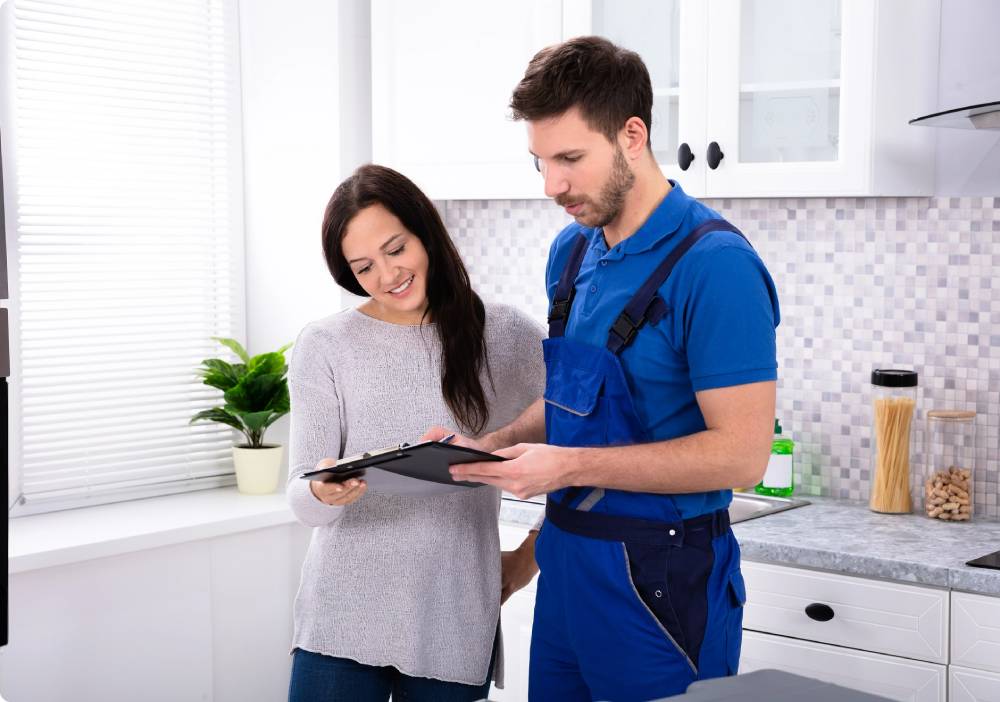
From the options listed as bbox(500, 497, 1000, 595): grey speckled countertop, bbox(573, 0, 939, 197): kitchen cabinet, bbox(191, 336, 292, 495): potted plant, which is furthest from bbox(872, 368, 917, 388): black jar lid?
bbox(191, 336, 292, 495): potted plant

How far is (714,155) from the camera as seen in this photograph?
2.62 meters

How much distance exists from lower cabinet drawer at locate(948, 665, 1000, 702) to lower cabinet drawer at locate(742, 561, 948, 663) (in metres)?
0.03

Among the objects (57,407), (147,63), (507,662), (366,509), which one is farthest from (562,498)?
(147,63)

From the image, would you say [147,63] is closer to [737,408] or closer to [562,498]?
[562,498]

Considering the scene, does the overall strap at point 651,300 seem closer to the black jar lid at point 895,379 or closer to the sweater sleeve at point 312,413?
the sweater sleeve at point 312,413

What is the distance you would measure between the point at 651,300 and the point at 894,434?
4.09 ft

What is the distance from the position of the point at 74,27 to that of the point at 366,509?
6.09ft

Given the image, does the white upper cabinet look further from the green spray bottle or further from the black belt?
the black belt

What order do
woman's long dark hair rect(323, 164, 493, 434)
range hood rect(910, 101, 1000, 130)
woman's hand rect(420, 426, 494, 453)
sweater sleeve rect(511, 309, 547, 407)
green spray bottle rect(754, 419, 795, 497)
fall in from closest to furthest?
woman's hand rect(420, 426, 494, 453)
woman's long dark hair rect(323, 164, 493, 434)
sweater sleeve rect(511, 309, 547, 407)
range hood rect(910, 101, 1000, 130)
green spray bottle rect(754, 419, 795, 497)

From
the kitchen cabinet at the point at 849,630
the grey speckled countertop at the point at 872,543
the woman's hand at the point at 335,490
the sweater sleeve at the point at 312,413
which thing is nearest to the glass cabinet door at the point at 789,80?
the grey speckled countertop at the point at 872,543

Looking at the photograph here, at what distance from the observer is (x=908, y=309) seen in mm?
2777

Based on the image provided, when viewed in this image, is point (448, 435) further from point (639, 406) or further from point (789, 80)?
point (789, 80)

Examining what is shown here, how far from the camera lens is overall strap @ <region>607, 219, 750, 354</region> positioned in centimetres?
165

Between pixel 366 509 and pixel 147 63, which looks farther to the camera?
pixel 147 63
